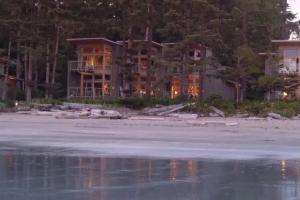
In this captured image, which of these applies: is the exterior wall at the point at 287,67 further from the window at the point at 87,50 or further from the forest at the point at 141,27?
the window at the point at 87,50

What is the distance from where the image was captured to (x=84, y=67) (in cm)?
6131

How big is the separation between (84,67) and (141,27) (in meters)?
12.8

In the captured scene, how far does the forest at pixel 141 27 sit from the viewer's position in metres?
48.0

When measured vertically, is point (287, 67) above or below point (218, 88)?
above

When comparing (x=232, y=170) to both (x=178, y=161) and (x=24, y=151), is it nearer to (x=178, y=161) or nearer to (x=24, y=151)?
(x=178, y=161)

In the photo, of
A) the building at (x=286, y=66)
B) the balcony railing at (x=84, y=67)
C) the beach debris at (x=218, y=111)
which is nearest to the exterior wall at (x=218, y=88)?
the building at (x=286, y=66)

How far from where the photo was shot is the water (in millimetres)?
9453

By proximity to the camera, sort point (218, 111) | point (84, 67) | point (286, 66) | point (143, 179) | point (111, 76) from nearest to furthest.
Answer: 1. point (143, 179)
2. point (218, 111)
3. point (286, 66)
4. point (84, 67)
5. point (111, 76)

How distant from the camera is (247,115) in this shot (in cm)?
4200

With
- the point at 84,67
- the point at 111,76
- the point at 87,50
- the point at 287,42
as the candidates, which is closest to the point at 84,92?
the point at 84,67

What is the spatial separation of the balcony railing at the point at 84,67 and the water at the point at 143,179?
154 feet

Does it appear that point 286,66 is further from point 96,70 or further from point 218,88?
point 96,70

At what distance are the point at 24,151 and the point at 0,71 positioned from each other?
44.8 meters

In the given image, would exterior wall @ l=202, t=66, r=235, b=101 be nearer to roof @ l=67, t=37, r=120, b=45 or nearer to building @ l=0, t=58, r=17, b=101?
roof @ l=67, t=37, r=120, b=45
